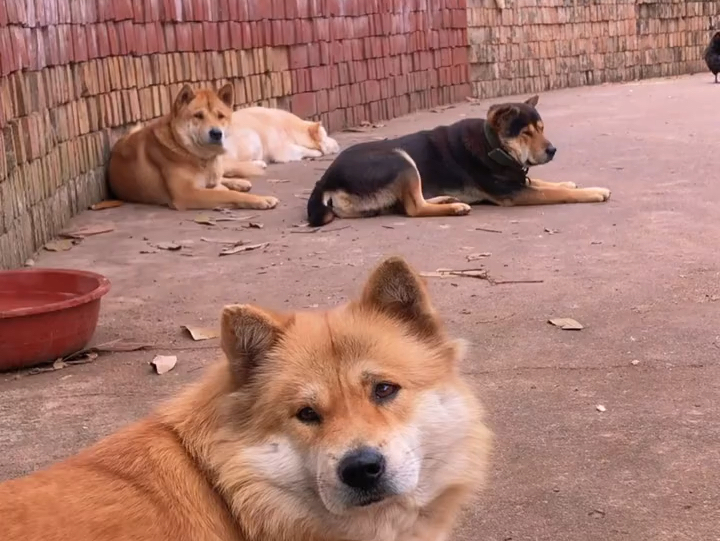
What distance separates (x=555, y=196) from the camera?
815 cm

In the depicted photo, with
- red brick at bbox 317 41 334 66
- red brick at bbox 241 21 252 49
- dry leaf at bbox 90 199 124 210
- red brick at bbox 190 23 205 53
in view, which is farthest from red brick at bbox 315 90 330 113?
dry leaf at bbox 90 199 124 210

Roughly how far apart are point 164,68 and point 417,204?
3628 millimetres

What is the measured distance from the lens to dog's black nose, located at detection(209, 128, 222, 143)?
9.22 meters

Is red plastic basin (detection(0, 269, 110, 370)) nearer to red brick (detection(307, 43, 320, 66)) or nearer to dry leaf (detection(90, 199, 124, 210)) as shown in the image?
dry leaf (detection(90, 199, 124, 210))

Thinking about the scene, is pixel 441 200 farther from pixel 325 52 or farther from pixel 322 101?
pixel 325 52

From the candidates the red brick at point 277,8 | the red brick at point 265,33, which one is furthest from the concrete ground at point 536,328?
the red brick at point 277,8

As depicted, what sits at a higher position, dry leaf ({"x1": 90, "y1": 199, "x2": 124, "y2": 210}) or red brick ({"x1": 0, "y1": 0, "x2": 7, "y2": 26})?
red brick ({"x1": 0, "y1": 0, "x2": 7, "y2": 26})

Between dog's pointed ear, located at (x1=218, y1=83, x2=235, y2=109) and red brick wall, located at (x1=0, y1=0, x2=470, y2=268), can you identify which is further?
dog's pointed ear, located at (x1=218, y1=83, x2=235, y2=109)

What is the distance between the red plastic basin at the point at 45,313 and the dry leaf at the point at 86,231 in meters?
2.52

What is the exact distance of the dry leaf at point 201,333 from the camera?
4.89m

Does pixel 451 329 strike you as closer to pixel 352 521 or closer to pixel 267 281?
pixel 267 281

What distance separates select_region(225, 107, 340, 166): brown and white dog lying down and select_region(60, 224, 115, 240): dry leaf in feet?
9.88

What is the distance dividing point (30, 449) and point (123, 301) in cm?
206

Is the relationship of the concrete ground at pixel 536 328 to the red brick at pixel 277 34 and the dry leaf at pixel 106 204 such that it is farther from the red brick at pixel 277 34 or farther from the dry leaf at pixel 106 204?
the red brick at pixel 277 34
